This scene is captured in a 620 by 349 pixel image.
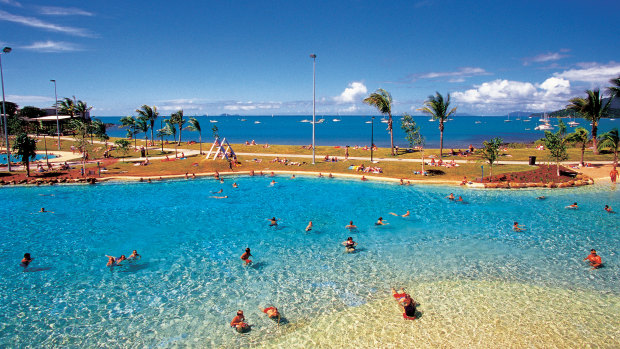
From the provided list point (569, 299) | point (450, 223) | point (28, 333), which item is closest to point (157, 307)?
point (28, 333)

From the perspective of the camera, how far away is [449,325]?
12.4 m

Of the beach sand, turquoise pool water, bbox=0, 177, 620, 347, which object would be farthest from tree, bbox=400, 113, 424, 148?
the beach sand

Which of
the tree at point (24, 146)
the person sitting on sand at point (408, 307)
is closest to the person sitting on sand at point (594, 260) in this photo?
the person sitting on sand at point (408, 307)

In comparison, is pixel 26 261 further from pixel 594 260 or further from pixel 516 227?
pixel 594 260

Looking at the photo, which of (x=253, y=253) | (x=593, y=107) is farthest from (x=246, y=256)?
(x=593, y=107)

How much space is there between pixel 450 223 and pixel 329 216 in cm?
838

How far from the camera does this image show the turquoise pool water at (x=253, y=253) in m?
13.0

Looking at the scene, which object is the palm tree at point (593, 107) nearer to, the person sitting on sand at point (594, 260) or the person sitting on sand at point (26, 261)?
the person sitting on sand at point (594, 260)

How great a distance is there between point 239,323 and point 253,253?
662 cm

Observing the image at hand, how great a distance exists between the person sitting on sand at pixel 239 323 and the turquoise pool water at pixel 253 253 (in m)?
0.33

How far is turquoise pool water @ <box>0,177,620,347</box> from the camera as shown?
13.0m

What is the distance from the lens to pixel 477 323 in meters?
12.4

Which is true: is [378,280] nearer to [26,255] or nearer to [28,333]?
[28,333]

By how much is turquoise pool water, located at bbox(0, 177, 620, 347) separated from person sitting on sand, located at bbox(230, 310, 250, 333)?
325 mm
